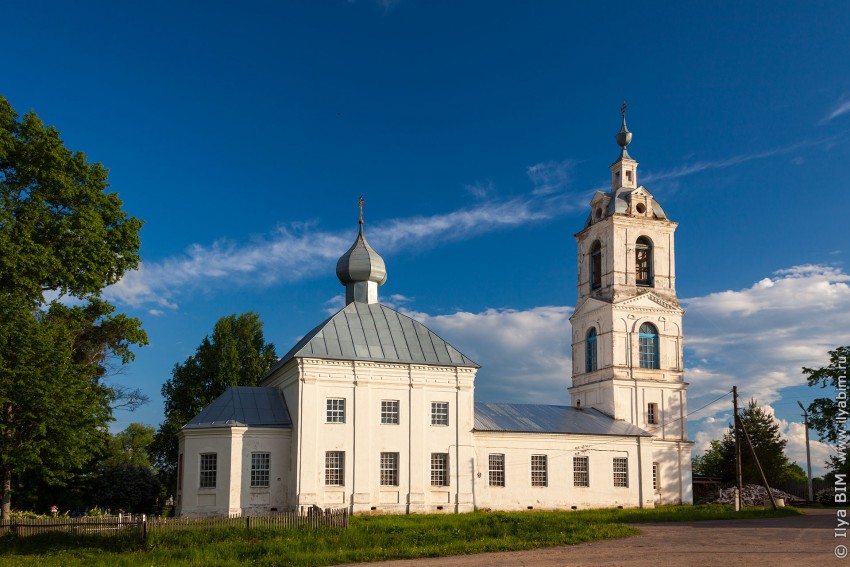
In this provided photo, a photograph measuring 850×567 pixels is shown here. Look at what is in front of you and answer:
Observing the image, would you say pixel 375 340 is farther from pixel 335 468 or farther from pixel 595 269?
pixel 595 269

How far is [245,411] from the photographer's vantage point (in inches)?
1302

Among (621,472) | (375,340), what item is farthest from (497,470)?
(375,340)

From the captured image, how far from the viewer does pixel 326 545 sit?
2188 centimetres

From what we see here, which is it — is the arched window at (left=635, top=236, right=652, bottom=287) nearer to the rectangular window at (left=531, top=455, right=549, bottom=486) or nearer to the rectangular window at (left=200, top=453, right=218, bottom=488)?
the rectangular window at (left=531, top=455, right=549, bottom=486)

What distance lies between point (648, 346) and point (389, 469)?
1578 centimetres

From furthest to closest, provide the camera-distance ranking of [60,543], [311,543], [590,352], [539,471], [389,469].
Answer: [590,352] → [539,471] → [389,469] → [60,543] → [311,543]

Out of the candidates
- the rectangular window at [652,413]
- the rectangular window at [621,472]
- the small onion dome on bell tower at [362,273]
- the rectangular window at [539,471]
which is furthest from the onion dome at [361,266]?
the rectangular window at [652,413]

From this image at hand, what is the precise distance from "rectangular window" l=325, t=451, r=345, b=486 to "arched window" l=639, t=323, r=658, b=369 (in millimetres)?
16791

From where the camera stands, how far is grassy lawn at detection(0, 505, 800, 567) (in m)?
20.5

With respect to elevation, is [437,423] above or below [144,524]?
above

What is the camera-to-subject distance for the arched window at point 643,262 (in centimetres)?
4306

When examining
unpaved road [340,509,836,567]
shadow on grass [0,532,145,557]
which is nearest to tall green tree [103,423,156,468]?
shadow on grass [0,532,145,557]

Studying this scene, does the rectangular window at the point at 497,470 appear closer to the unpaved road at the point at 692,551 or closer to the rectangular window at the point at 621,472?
the rectangular window at the point at 621,472

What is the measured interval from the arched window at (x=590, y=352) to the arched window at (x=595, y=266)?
248 centimetres
